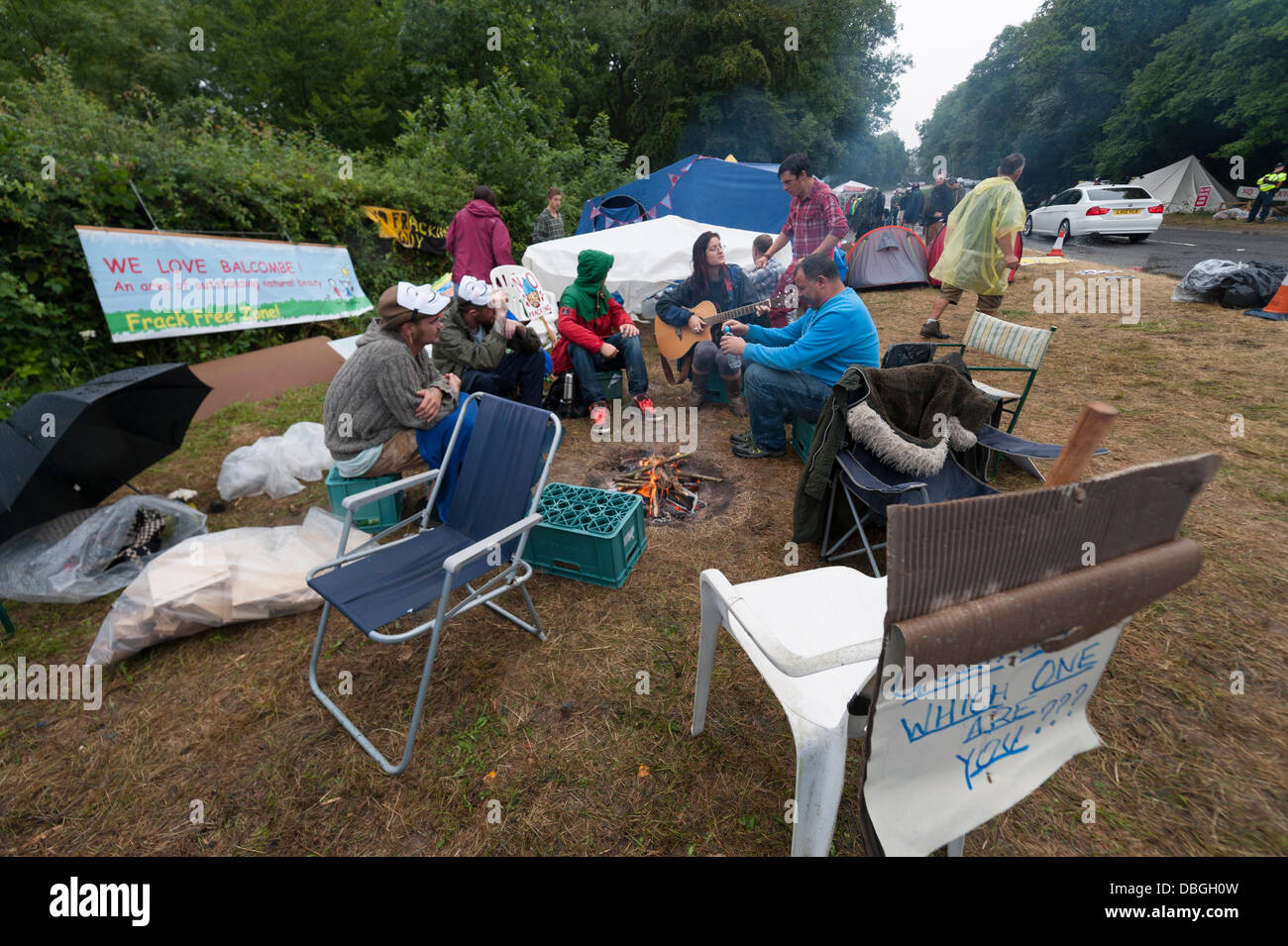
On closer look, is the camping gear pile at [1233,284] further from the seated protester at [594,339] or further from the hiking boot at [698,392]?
the seated protester at [594,339]

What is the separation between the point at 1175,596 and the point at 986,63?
170 feet

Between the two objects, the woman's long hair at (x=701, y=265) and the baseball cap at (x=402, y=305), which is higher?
the woman's long hair at (x=701, y=265)

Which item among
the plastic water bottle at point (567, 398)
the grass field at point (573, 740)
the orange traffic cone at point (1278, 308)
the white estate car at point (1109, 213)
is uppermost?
the white estate car at point (1109, 213)

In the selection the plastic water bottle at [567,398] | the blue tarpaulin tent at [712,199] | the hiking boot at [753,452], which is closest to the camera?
the hiking boot at [753,452]

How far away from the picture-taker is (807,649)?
172 cm

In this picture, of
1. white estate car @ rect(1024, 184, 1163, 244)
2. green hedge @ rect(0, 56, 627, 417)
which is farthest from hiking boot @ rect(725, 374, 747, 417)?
white estate car @ rect(1024, 184, 1163, 244)

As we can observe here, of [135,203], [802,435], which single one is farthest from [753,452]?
[135,203]

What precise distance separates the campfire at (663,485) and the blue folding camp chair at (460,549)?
1289 mm

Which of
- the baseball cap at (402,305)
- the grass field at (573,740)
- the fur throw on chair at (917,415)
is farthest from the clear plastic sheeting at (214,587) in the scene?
the fur throw on chair at (917,415)

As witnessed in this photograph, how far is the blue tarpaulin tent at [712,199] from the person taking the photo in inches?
413

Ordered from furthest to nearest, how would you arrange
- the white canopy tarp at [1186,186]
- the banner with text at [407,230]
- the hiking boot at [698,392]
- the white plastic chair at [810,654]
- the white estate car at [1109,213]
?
the white canopy tarp at [1186,186] → the white estate car at [1109,213] → the banner with text at [407,230] → the hiking boot at [698,392] → the white plastic chair at [810,654]

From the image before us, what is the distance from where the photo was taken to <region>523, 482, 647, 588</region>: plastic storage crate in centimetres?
299

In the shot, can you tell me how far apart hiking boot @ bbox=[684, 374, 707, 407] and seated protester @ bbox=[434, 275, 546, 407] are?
69.1 inches
